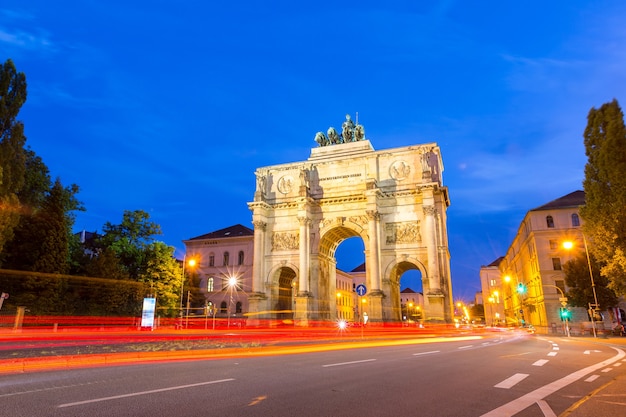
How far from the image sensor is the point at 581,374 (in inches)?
391

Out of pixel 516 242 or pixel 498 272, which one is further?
pixel 498 272

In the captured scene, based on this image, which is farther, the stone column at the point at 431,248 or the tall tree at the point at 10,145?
the stone column at the point at 431,248

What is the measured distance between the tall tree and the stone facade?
22.7 metres

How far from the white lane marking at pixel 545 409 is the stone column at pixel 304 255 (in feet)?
124

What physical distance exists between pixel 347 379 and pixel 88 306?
127ft

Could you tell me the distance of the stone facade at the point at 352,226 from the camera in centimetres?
4153

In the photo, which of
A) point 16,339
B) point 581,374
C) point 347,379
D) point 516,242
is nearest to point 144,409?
point 347,379

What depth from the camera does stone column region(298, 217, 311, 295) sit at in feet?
144

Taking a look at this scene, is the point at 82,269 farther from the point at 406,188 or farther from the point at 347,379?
the point at 347,379

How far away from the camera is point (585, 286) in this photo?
4494 cm

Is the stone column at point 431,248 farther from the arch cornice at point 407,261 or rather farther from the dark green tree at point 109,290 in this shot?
the dark green tree at point 109,290

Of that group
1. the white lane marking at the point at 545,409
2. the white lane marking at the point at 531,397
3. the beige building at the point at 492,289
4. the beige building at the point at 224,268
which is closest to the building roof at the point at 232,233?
the beige building at the point at 224,268

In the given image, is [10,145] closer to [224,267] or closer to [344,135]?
[344,135]

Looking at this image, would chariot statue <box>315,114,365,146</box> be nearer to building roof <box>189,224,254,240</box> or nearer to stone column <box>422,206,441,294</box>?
stone column <box>422,206,441,294</box>
